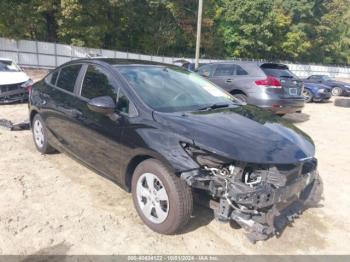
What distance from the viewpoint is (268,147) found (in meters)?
2.80

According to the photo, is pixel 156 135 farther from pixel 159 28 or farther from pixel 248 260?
pixel 159 28

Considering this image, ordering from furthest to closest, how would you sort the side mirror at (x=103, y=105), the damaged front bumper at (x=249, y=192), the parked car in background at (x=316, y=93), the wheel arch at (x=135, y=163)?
1. the parked car in background at (x=316, y=93)
2. the side mirror at (x=103, y=105)
3. the wheel arch at (x=135, y=163)
4. the damaged front bumper at (x=249, y=192)

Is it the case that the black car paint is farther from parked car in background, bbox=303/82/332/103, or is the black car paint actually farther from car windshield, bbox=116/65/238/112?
parked car in background, bbox=303/82/332/103

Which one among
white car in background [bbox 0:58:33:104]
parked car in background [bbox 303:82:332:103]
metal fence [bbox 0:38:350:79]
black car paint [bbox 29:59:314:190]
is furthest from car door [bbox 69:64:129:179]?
metal fence [bbox 0:38:350:79]

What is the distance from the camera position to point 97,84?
3.82 meters

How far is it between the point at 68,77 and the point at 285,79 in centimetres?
550

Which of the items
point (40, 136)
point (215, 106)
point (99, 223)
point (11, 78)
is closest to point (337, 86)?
point (11, 78)

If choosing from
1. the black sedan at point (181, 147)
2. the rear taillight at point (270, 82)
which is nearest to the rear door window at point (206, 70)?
the rear taillight at point (270, 82)

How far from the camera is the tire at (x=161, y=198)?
9.30ft

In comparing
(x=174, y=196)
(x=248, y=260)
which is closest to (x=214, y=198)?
(x=174, y=196)

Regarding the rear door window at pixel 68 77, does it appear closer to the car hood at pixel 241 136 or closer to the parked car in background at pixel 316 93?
the car hood at pixel 241 136

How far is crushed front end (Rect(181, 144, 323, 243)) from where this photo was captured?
8.69 ft

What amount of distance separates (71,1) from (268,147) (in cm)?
2457

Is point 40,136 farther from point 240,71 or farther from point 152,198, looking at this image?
point 240,71
